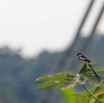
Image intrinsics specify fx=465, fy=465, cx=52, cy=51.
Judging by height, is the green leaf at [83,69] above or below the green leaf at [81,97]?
above

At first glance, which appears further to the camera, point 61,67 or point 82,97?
point 61,67

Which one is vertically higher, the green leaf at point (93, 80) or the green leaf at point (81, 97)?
the green leaf at point (93, 80)

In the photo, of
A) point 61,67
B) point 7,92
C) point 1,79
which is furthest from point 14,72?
point 61,67

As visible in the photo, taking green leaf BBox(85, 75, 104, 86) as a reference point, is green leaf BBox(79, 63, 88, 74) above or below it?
below

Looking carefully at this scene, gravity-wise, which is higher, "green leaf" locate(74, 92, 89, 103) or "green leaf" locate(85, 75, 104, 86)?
"green leaf" locate(85, 75, 104, 86)

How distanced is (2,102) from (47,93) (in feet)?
62.9

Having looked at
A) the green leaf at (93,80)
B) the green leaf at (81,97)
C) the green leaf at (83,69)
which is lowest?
the green leaf at (81,97)

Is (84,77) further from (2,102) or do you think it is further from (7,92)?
(7,92)

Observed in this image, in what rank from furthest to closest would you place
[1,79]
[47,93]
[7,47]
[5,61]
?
[5,61] → [7,47] → [1,79] → [47,93]

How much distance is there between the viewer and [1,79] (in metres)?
30.8

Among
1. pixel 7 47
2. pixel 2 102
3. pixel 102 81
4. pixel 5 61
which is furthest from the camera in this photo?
A: pixel 5 61

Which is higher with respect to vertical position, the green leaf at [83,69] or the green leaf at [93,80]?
the green leaf at [93,80]

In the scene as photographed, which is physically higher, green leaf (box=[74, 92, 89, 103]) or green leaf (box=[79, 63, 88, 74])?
green leaf (box=[79, 63, 88, 74])

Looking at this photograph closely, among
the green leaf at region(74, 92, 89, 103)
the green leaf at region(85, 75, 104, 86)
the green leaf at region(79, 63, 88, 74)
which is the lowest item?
the green leaf at region(74, 92, 89, 103)
